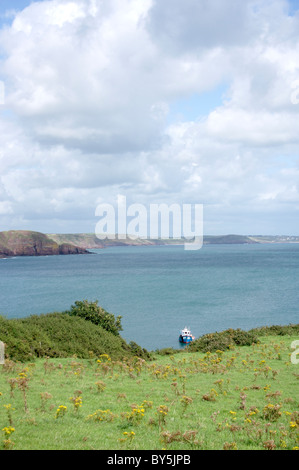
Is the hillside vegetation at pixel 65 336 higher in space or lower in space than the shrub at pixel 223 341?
higher

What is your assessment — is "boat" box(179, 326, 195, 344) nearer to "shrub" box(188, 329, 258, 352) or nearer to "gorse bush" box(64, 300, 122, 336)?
"shrub" box(188, 329, 258, 352)

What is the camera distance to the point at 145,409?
34.3ft

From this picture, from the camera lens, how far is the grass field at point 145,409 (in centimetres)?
802

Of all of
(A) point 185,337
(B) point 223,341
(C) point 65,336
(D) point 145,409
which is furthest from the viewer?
(A) point 185,337

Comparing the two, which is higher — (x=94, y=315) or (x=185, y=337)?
(x=94, y=315)

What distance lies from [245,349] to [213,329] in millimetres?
20983

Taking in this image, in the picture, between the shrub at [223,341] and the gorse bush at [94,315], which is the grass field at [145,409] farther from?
the gorse bush at [94,315]

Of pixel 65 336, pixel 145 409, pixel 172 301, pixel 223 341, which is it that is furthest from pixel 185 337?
pixel 145 409

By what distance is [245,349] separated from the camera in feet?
80.4

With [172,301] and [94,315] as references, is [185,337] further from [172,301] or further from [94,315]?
[172,301]

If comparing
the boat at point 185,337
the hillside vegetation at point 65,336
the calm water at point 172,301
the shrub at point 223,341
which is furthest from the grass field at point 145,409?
the calm water at point 172,301

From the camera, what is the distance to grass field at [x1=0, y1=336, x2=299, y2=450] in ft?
26.3
